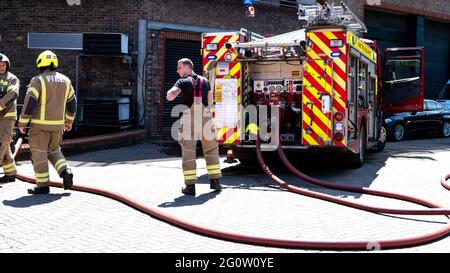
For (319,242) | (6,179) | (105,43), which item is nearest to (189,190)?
(6,179)

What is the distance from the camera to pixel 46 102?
24.9ft

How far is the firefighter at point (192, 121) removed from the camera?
751cm

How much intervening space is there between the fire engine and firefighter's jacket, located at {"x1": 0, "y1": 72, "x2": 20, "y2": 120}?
3080 millimetres

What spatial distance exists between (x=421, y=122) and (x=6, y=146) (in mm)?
13367

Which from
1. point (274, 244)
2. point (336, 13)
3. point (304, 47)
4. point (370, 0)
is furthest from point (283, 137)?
point (370, 0)

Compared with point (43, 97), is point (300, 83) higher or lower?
higher

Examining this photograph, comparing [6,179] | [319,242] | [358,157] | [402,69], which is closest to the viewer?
[319,242]

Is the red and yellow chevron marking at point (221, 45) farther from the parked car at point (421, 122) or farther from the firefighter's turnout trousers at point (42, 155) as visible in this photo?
the parked car at point (421, 122)

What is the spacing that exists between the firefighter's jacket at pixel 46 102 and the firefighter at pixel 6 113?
92cm

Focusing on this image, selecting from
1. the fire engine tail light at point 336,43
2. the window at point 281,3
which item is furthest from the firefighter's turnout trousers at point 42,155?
the window at point 281,3

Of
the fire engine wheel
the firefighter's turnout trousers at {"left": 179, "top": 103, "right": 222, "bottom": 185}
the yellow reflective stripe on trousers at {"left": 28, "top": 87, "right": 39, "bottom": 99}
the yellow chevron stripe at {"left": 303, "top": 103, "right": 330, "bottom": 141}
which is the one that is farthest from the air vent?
the firefighter's turnout trousers at {"left": 179, "top": 103, "right": 222, "bottom": 185}

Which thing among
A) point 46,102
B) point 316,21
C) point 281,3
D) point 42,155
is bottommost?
point 42,155

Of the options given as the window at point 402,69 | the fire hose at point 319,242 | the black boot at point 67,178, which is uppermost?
the window at point 402,69

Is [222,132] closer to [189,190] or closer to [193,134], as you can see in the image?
[193,134]
